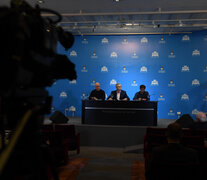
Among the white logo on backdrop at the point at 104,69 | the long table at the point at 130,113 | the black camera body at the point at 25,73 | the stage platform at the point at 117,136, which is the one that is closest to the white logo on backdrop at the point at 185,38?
the white logo on backdrop at the point at 104,69

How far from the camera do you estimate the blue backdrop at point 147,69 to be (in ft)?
26.4

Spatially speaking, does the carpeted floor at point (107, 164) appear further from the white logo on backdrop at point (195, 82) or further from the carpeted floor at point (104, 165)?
the white logo on backdrop at point (195, 82)

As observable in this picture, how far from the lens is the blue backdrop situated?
317 inches

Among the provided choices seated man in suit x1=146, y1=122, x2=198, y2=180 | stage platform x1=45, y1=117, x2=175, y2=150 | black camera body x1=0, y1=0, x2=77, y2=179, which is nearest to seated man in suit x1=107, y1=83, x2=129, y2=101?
stage platform x1=45, y1=117, x2=175, y2=150

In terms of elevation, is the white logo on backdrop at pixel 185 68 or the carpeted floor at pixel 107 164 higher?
the white logo on backdrop at pixel 185 68

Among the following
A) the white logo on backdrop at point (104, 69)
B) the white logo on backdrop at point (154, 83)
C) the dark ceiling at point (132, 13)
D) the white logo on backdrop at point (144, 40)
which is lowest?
the white logo on backdrop at point (154, 83)

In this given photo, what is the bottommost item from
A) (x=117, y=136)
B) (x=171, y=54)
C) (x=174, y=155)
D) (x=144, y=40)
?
(x=117, y=136)

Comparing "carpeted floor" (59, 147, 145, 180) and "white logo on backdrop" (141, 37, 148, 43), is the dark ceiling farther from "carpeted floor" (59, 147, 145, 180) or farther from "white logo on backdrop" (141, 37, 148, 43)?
"carpeted floor" (59, 147, 145, 180)

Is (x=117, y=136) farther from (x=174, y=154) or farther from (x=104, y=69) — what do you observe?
(x=104, y=69)

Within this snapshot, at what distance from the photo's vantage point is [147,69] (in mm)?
8281

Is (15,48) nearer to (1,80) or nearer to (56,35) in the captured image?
(1,80)

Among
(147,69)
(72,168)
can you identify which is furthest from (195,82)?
(72,168)

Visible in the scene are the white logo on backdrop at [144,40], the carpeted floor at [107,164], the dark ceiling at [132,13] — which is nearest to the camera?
the carpeted floor at [107,164]

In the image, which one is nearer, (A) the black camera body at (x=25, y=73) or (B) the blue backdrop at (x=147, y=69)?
(A) the black camera body at (x=25, y=73)
